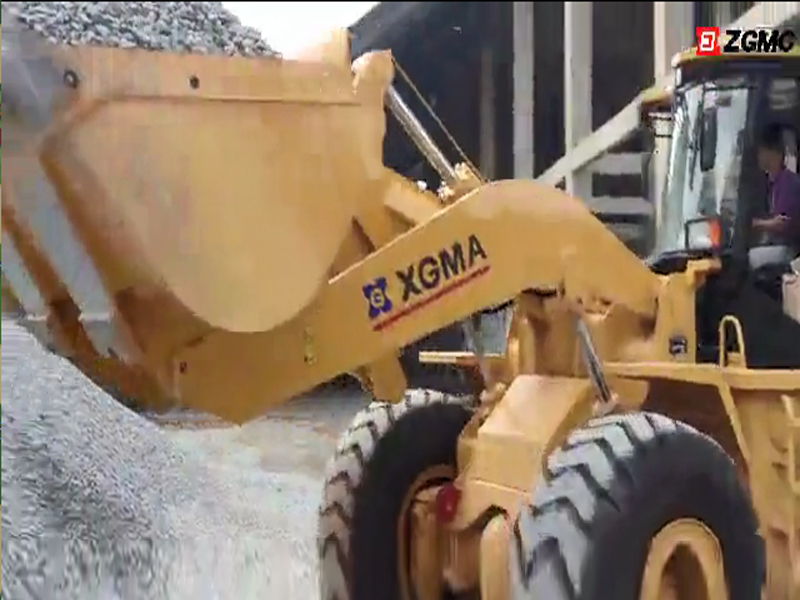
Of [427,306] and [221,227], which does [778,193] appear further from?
[221,227]

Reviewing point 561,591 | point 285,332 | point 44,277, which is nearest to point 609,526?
point 561,591

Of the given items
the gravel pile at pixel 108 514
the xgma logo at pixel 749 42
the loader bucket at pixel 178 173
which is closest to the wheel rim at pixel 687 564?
the loader bucket at pixel 178 173

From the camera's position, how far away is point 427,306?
2.95 metres

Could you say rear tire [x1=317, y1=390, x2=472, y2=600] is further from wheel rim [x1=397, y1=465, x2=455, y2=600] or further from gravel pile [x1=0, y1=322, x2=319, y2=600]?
gravel pile [x1=0, y1=322, x2=319, y2=600]

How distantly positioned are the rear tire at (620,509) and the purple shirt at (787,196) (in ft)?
2.96

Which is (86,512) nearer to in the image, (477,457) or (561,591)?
(477,457)

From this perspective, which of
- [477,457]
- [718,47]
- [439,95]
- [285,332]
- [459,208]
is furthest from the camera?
[439,95]

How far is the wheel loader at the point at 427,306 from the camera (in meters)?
2.36

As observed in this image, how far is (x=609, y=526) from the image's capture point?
2.79 meters

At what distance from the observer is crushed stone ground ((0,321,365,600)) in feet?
10.9

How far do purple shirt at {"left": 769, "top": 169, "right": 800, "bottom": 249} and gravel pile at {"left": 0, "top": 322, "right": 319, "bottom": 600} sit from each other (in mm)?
1818

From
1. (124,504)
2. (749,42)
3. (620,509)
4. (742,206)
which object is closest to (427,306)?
(620,509)

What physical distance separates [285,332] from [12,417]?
1161mm

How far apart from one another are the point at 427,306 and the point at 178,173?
77cm
